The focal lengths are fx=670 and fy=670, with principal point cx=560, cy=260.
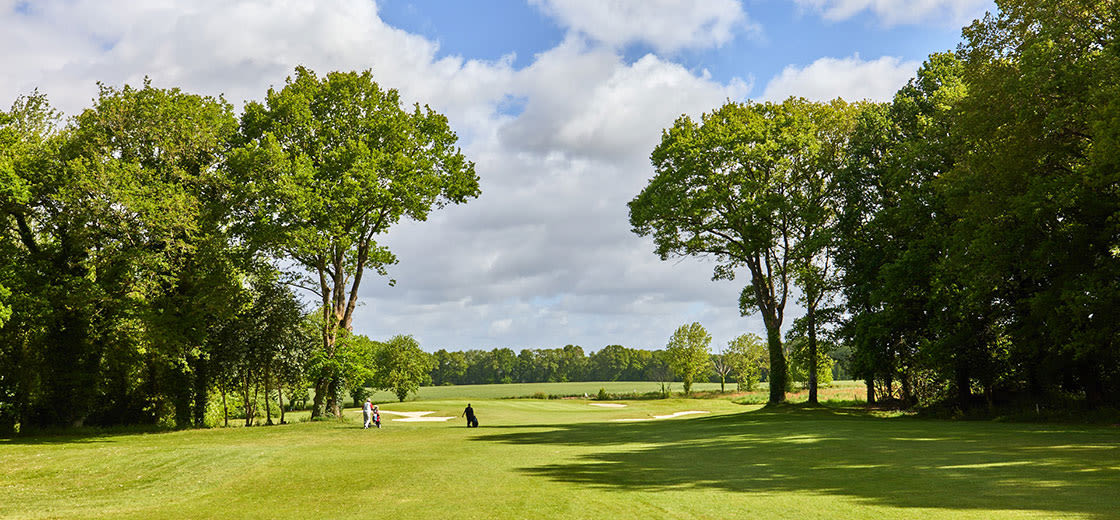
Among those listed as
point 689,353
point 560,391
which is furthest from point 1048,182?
point 560,391

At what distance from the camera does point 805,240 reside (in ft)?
144

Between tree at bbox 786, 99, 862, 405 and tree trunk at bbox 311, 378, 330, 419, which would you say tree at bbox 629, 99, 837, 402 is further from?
tree trunk at bbox 311, 378, 330, 419

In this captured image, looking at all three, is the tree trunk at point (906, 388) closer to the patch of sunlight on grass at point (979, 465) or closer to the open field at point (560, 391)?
the open field at point (560, 391)

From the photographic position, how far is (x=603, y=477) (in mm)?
14766

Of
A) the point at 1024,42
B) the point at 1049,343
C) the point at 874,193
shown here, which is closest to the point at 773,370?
the point at 874,193

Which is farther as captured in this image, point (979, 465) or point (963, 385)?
point (963, 385)

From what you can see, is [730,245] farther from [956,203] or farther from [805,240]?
[956,203]

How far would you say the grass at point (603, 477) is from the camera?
35.2 ft

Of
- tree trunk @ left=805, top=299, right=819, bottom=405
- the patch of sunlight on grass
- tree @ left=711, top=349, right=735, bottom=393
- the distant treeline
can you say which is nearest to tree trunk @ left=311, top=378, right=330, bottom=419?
tree trunk @ left=805, top=299, right=819, bottom=405

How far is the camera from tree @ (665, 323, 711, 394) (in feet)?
267

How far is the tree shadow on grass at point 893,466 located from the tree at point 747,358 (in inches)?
2747

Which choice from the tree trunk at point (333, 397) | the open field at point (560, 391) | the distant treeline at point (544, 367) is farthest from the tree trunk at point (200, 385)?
the distant treeline at point (544, 367)

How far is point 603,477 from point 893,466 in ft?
20.5

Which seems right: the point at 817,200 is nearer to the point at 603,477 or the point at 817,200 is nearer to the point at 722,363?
the point at 603,477
